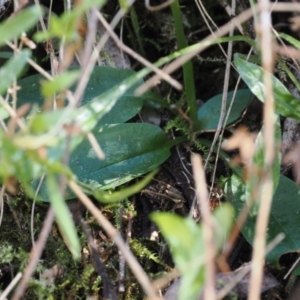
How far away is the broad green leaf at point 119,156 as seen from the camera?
3.64 ft

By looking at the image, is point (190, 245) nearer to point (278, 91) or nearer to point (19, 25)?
point (19, 25)

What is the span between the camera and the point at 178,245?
59 cm

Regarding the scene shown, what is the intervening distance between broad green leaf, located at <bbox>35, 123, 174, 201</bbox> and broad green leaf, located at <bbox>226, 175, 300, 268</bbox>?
0.20m

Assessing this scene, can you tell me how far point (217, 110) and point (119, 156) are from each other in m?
0.33

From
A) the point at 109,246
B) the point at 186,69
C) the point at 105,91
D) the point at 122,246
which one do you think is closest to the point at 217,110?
the point at 186,69

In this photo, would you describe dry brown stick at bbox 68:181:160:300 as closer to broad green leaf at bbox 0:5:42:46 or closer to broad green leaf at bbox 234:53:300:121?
broad green leaf at bbox 0:5:42:46

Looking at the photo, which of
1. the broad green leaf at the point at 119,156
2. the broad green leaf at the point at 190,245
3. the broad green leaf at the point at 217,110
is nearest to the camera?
the broad green leaf at the point at 190,245

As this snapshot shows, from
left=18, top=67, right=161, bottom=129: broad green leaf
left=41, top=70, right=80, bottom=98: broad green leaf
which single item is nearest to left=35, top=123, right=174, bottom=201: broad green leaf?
left=18, top=67, right=161, bottom=129: broad green leaf

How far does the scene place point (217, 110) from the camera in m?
1.32

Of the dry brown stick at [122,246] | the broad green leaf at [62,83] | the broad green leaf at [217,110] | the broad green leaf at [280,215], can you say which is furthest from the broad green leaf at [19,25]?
the broad green leaf at [217,110]

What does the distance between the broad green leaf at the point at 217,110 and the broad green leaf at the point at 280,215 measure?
22 centimetres

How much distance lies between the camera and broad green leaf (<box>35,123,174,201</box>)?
3.64 ft

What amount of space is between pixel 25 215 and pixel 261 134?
21.8 inches

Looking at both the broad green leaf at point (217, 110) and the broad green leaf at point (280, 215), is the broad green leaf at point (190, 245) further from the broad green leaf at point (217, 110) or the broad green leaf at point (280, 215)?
the broad green leaf at point (217, 110)
